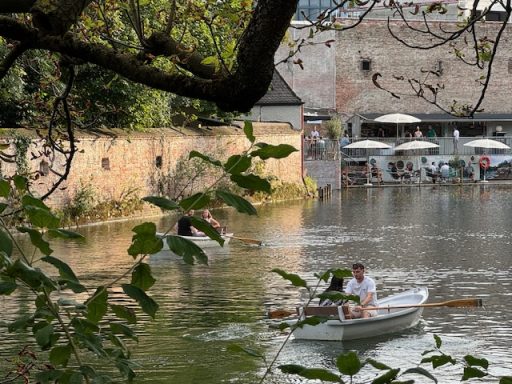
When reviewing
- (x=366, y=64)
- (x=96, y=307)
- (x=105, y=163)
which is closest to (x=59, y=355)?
(x=96, y=307)

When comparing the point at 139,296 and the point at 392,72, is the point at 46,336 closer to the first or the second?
the point at 139,296

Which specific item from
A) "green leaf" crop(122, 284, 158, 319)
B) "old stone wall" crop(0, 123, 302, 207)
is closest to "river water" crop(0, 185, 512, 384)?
"old stone wall" crop(0, 123, 302, 207)

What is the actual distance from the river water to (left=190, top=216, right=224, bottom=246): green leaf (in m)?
2.06

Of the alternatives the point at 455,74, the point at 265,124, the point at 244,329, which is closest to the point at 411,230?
the point at 265,124

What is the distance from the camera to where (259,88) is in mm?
5133

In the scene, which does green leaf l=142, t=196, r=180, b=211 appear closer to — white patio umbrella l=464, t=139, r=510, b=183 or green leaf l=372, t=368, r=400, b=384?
green leaf l=372, t=368, r=400, b=384

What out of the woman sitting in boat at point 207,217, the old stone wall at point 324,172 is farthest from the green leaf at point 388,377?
the old stone wall at point 324,172

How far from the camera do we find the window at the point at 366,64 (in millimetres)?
75000

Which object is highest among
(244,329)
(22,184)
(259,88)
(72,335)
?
(259,88)

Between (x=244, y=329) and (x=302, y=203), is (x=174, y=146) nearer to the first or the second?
(x=302, y=203)

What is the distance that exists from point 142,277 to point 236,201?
60 cm

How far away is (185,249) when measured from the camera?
15.3 feet

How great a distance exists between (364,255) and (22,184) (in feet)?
84.6

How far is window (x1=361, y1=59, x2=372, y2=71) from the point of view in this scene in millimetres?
75000
